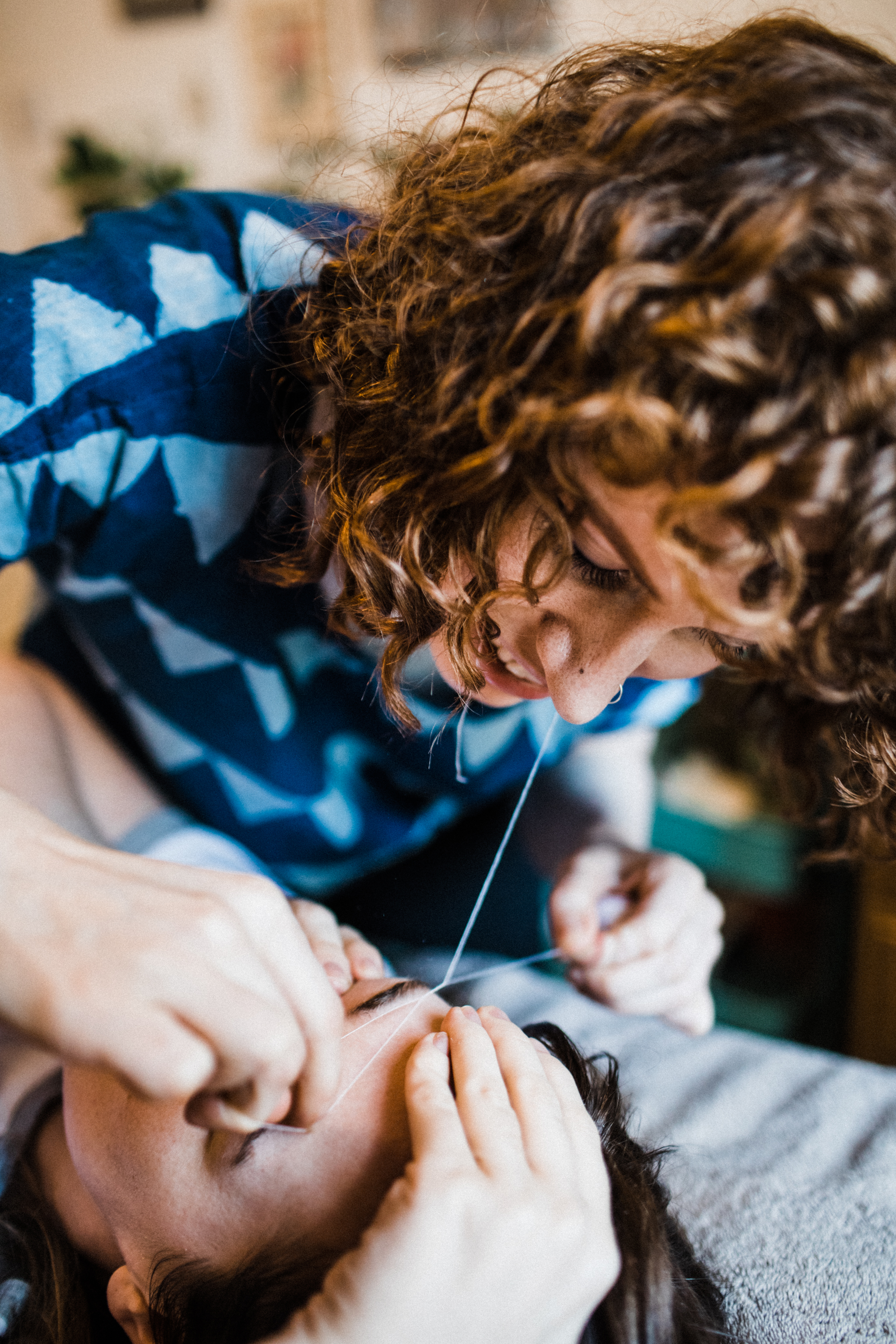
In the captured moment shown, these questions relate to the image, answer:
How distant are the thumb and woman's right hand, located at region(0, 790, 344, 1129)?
1.34 feet

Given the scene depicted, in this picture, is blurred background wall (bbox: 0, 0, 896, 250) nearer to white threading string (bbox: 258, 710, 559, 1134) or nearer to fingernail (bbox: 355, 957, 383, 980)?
white threading string (bbox: 258, 710, 559, 1134)

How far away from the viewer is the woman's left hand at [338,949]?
615 millimetres

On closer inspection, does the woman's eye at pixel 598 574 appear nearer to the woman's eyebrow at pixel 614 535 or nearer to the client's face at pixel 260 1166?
the woman's eyebrow at pixel 614 535

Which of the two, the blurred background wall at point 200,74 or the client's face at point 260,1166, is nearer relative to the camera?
the client's face at point 260,1166

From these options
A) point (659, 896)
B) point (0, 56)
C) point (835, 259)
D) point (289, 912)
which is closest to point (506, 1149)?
point (289, 912)

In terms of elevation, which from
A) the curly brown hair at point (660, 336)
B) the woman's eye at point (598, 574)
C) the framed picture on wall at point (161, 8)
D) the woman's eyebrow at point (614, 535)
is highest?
the framed picture on wall at point (161, 8)

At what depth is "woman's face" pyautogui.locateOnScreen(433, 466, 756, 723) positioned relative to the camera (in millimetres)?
416

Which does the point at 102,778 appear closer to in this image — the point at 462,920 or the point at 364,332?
the point at 462,920

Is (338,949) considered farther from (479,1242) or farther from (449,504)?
(449,504)

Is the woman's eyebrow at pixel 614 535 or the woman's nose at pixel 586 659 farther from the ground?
the woman's eyebrow at pixel 614 535

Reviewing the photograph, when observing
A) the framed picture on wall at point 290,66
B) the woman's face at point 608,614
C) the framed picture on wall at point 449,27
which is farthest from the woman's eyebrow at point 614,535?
the framed picture on wall at point 290,66

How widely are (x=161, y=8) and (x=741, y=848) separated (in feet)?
6.79

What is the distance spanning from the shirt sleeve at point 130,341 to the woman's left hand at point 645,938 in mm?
510

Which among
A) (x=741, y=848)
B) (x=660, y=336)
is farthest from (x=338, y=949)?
(x=741, y=848)
